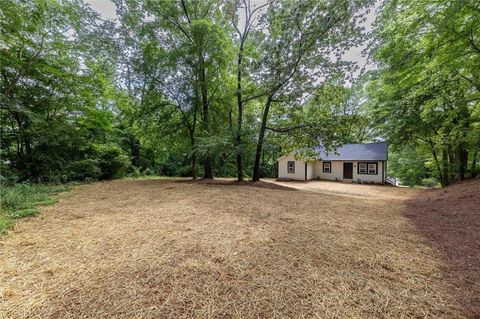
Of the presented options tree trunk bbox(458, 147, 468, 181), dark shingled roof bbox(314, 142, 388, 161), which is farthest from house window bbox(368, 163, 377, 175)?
tree trunk bbox(458, 147, 468, 181)

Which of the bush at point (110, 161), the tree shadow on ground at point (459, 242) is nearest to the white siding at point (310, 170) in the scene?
the tree shadow on ground at point (459, 242)

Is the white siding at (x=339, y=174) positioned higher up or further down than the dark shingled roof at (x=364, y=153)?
further down

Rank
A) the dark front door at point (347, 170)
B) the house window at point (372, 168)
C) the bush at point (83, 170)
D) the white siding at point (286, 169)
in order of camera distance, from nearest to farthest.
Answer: the bush at point (83, 170) → the house window at point (372, 168) → the dark front door at point (347, 170) → the white siding at point (286, 169)

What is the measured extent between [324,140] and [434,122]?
5.65 meters

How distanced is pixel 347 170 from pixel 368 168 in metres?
1.57

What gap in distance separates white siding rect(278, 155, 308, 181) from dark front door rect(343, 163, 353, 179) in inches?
136

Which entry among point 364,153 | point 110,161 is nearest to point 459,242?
point 110,161

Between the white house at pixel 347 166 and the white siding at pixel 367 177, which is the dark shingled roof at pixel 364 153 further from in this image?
the white siding at pixel 367 177

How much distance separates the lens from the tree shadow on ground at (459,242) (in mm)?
1751

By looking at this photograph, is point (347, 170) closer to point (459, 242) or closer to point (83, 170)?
point (459, 242)

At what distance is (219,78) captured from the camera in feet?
35.9

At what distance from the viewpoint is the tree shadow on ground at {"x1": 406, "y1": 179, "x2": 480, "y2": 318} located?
1.75 m

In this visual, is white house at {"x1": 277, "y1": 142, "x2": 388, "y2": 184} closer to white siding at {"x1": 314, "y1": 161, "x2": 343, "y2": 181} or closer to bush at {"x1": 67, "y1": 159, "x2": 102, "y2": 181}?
white siding at {"x1": 314, "y1": 161, "x2": 343, "y2": 181}

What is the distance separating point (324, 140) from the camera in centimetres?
955
